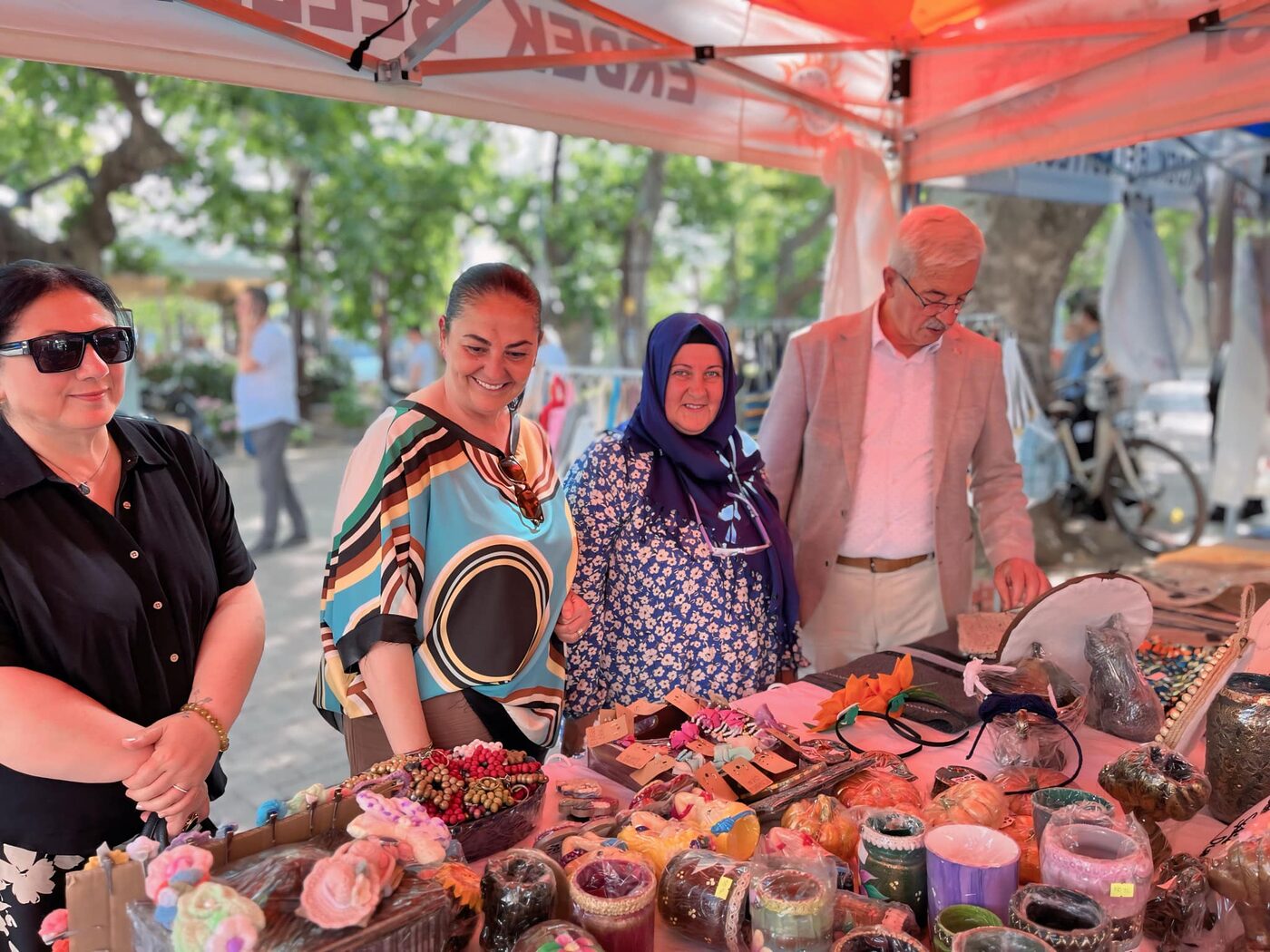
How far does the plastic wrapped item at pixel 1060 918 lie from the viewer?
40.6 inches

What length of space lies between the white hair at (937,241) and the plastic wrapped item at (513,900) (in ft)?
5.76

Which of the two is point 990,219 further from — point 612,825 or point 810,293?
point 810,293

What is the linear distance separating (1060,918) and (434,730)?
113cm

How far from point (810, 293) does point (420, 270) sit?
5.97 meters

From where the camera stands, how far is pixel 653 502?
2.21m

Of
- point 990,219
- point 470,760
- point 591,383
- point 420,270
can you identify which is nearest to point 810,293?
point 420,270

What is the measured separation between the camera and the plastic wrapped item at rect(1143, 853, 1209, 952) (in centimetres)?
119

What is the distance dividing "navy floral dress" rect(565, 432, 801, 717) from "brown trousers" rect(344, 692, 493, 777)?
0.41 metres

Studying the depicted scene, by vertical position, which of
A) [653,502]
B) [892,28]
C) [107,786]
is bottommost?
[107,786]

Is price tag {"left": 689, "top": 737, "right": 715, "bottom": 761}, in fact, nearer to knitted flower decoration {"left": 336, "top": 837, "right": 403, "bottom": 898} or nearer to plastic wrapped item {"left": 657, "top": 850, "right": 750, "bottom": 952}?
plastic wrapped item {"left": 657, "top": 850, "right": 750, "bottom": 952}

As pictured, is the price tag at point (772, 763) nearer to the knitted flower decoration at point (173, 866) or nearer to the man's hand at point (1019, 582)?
the knitted flower decoration at point (173, 866)

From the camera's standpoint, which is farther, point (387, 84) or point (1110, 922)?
point (387, 84)

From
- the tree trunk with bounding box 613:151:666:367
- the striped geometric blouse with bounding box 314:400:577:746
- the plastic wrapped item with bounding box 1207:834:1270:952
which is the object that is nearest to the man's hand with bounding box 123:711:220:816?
the striped geometric blouse with bounding box 314:400:577:746

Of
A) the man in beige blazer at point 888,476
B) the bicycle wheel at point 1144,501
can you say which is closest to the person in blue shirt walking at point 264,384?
the man in beige blazer at point 888,476
